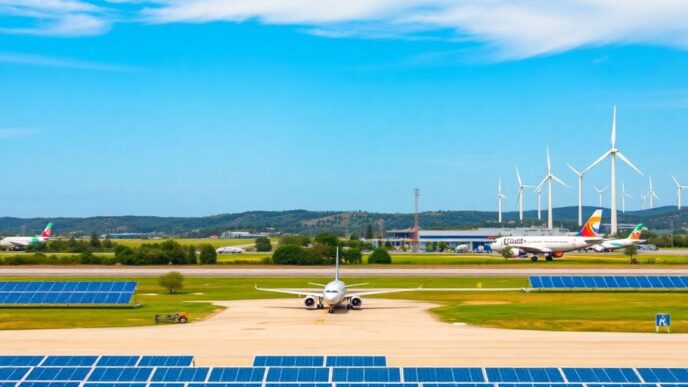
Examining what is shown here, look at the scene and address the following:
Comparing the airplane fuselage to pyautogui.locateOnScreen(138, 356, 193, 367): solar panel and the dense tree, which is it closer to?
pyautogui.locateOnScreen(138, 356, 193, 367): solar panel

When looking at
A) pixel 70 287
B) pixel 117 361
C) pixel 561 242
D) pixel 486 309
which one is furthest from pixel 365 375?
pixel 561 242

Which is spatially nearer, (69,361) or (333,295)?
(69,361)

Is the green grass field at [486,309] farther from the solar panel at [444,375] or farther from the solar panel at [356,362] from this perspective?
the solar panel at [444,375]

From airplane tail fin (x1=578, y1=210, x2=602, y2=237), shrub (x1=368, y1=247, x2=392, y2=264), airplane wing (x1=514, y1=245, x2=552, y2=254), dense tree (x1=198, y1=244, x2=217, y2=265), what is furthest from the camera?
airplane tail fin (x1=578, y1=210, x2=602, y2=237)

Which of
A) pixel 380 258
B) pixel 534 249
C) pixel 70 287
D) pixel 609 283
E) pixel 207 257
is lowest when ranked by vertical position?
pixel 380 258

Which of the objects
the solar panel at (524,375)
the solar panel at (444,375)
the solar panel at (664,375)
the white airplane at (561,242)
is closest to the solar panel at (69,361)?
the solar panel at (444,375)

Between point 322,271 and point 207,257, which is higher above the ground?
point 207,257

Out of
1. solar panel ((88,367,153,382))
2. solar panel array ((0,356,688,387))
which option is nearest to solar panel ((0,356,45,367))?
solar panel array ((0,356,688,387))

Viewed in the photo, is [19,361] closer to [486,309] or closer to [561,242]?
[486,309]
